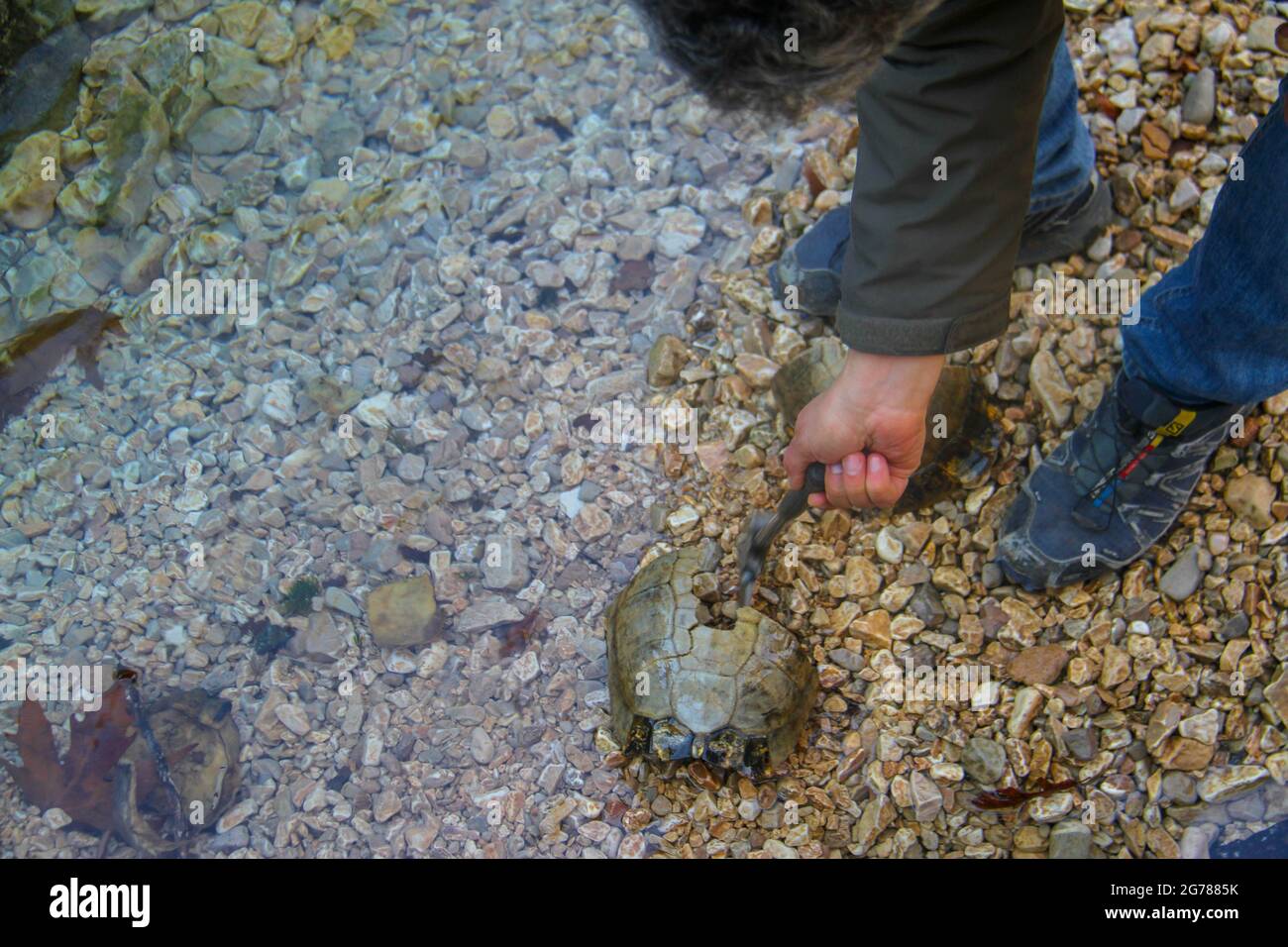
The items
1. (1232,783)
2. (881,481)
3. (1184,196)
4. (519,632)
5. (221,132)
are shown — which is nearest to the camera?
(881,481)

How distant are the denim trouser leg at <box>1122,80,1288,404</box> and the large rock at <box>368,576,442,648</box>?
5.36 feet

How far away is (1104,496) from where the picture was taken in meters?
2.12

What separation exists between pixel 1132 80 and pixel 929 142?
1.61 m

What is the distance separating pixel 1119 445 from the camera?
2.09 metres

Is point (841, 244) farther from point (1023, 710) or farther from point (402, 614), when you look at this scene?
point (402, 614)

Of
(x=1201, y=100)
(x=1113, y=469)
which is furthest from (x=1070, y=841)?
(x=1201, y=100)

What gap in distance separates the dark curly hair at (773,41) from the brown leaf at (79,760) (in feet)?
6.33

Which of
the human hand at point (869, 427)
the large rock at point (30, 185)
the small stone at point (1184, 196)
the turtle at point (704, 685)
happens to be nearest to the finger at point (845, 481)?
the human hand at point (869, 427)

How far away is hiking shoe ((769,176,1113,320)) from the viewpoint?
2418 mm

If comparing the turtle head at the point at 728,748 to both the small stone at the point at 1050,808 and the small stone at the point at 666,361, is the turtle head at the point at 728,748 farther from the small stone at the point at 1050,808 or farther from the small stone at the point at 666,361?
the small stone at the point at 666,361

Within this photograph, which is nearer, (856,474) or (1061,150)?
(856,474)

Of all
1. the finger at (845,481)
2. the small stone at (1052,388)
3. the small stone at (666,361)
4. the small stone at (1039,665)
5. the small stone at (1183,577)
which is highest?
the finger at (845,481)

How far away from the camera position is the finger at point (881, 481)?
1.76 meters

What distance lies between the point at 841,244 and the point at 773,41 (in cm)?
141
